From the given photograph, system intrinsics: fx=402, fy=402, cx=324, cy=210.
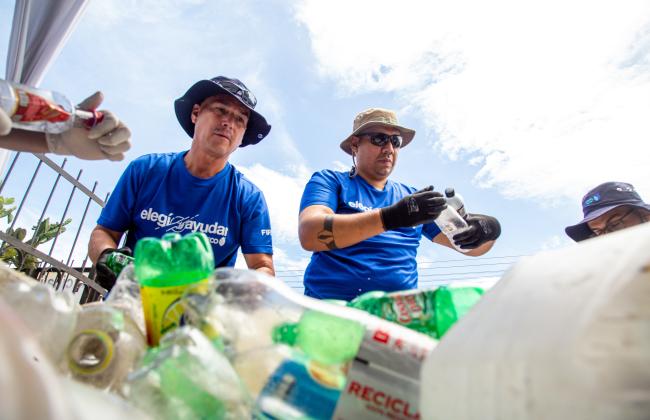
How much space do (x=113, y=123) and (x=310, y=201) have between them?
1308mm

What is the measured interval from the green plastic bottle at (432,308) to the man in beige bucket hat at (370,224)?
129 cm

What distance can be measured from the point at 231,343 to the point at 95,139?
1009 mm

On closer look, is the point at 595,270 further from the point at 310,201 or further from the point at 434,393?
the point at 310,201

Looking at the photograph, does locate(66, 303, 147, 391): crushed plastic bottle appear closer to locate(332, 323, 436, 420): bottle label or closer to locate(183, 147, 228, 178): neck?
locate(332, 323, 436, 420): bottle label

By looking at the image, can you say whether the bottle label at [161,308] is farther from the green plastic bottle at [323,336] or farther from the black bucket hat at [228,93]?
the black bucket hat at [228,93]

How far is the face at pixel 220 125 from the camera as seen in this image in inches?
94.4

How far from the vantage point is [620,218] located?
9.12 ft

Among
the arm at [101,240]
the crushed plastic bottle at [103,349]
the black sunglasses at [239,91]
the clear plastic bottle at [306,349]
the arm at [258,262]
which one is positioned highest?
the black sunglasses at [239,91]

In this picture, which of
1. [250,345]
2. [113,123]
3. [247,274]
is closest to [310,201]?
[113,123]

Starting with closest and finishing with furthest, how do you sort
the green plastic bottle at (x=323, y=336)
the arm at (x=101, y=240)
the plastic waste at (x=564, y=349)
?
1. the plastic waste at (x=564, y=349)
2. the green plastic bottle at (x=323, y=336)
3. the arm at (x=101, y=240)

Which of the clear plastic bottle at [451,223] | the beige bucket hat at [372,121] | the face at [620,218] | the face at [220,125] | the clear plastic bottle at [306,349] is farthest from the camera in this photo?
the beige bucket hat at [372,121]

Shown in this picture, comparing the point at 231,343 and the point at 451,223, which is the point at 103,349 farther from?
the point at 451,223

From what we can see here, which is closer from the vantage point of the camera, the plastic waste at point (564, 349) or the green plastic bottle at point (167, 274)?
the plastic waste at point (564, 349)

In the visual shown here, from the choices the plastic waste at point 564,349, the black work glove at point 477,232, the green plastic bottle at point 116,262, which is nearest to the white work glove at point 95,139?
the green plastic bottle at point 116,262
